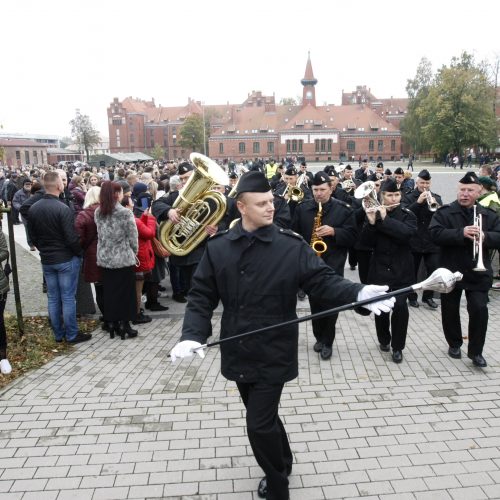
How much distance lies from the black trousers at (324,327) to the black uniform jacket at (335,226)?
1.90 feet

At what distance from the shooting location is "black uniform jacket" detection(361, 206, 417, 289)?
19.1 ft

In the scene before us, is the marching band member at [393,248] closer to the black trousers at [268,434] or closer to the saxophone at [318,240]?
the saxophone at [318,240]

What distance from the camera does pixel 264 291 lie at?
323cm

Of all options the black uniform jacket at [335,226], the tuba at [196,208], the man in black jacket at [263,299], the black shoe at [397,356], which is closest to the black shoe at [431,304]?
the black shoe at [397,356]

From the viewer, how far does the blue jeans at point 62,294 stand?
6.32 metres

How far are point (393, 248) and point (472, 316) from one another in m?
1.16

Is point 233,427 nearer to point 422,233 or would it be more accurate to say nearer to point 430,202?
point 422,233

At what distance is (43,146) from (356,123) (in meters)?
62.4

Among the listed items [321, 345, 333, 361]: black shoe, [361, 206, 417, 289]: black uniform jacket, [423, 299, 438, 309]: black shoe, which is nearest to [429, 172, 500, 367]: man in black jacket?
[361, 206, 417, 289]: black uniform jacket

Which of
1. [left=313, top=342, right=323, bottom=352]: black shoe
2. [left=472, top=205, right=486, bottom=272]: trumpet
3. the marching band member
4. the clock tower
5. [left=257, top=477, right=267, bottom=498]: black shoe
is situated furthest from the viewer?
the clock tower

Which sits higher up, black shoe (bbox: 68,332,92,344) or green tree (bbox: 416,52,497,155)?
green tree (bbox: 416,52,497,155)

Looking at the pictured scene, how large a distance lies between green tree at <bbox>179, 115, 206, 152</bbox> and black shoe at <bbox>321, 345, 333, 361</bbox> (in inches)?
3329

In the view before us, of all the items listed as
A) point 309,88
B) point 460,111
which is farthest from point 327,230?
point 309,88

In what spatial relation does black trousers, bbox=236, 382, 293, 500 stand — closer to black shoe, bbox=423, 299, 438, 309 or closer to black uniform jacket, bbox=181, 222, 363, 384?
black uniform jacket, bbox=181, 222, 363, 384
